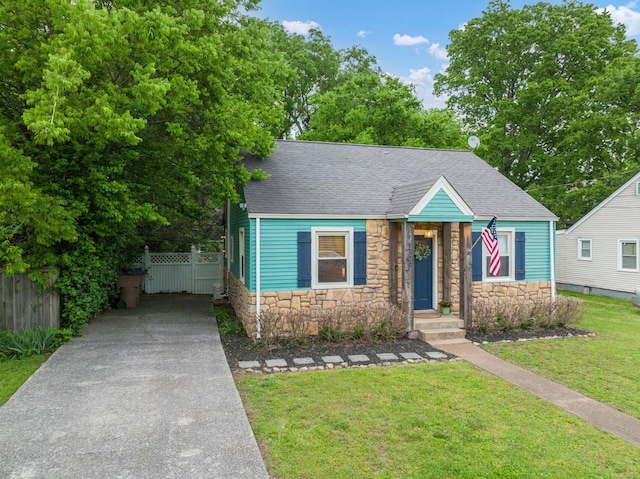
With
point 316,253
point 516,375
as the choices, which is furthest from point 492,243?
point 316,253

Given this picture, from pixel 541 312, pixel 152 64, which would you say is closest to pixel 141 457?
pixel 152 64

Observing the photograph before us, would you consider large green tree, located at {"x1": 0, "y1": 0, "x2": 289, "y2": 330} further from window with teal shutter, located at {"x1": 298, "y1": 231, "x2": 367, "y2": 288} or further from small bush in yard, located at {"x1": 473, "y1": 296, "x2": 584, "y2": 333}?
small bush in yard, located at {"x1": 473, "y1": 296, "x2": 584, "y2": 333}

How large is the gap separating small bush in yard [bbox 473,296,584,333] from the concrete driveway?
6.15 m

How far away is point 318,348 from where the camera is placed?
849 cm

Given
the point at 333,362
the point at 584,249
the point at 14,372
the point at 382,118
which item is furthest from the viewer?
the point at 382,118

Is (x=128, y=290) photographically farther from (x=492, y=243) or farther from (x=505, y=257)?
(x=505, y=257)

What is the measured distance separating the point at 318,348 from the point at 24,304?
6.01 meters

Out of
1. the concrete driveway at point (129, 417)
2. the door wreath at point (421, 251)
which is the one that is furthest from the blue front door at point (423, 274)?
the concrete driveway at point (129, 417)

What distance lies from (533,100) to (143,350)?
23531 millimetres

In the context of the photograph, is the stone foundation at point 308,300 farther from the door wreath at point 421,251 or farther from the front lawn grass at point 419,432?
the front lawn grass at point 419,432

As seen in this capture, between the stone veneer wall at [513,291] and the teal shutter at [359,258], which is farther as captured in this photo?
the stone veneer wall at [513,291]

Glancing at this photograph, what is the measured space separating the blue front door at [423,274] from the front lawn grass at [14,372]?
318 inches

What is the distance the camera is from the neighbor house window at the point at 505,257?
10766 millimetres

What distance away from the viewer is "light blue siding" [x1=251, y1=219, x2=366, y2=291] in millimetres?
9211
